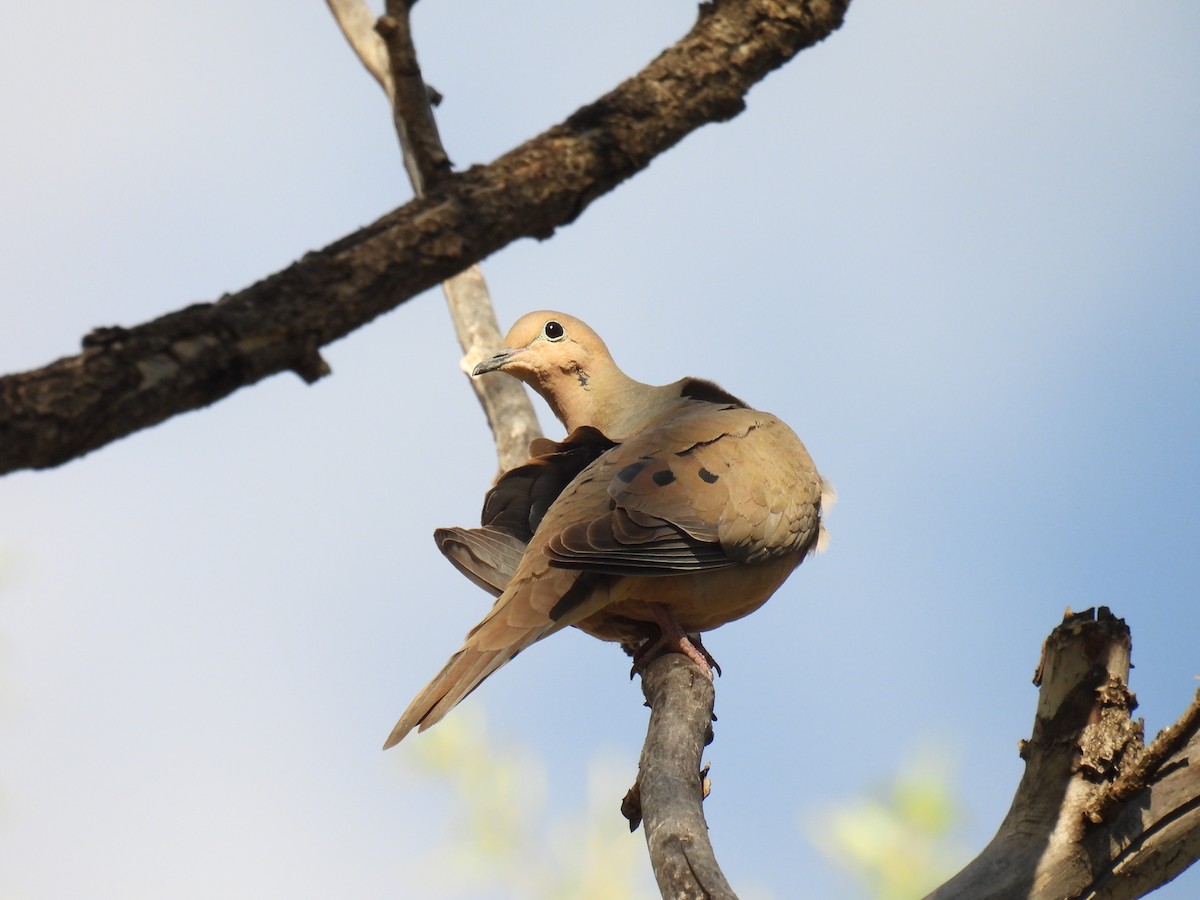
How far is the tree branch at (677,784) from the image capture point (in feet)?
7.81

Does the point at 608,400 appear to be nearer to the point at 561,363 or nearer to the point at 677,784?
the point at 561,363

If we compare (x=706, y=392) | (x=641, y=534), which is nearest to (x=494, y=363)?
(x=706, y=392)

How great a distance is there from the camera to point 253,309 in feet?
5.32

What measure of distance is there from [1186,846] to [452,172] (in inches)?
92.6

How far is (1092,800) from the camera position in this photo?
2.93m

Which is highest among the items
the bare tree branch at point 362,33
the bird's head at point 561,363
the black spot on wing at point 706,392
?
the bare tree branch at point 362,33

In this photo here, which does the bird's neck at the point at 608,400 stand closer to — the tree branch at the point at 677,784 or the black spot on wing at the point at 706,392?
the black spot on wing at the point at 706,392

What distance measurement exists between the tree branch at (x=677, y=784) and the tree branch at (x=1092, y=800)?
641 millimetres

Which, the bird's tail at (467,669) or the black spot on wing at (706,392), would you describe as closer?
the bird's tail at (467,669)

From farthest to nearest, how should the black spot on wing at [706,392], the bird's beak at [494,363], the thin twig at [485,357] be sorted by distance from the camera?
the thin twig at [485,357], the bird's beak at [494,363], the black spot on wing at [706,392]

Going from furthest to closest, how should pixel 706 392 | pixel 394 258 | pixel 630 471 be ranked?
pixel 706 392 < pixel 630 471 < pixel 394 258

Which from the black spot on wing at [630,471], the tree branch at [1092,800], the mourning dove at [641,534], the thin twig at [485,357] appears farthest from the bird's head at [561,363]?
the tree branch at [1092,800]

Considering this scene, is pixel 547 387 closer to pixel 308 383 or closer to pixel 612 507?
pixel 612 507

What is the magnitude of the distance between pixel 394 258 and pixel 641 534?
2.04 metres
